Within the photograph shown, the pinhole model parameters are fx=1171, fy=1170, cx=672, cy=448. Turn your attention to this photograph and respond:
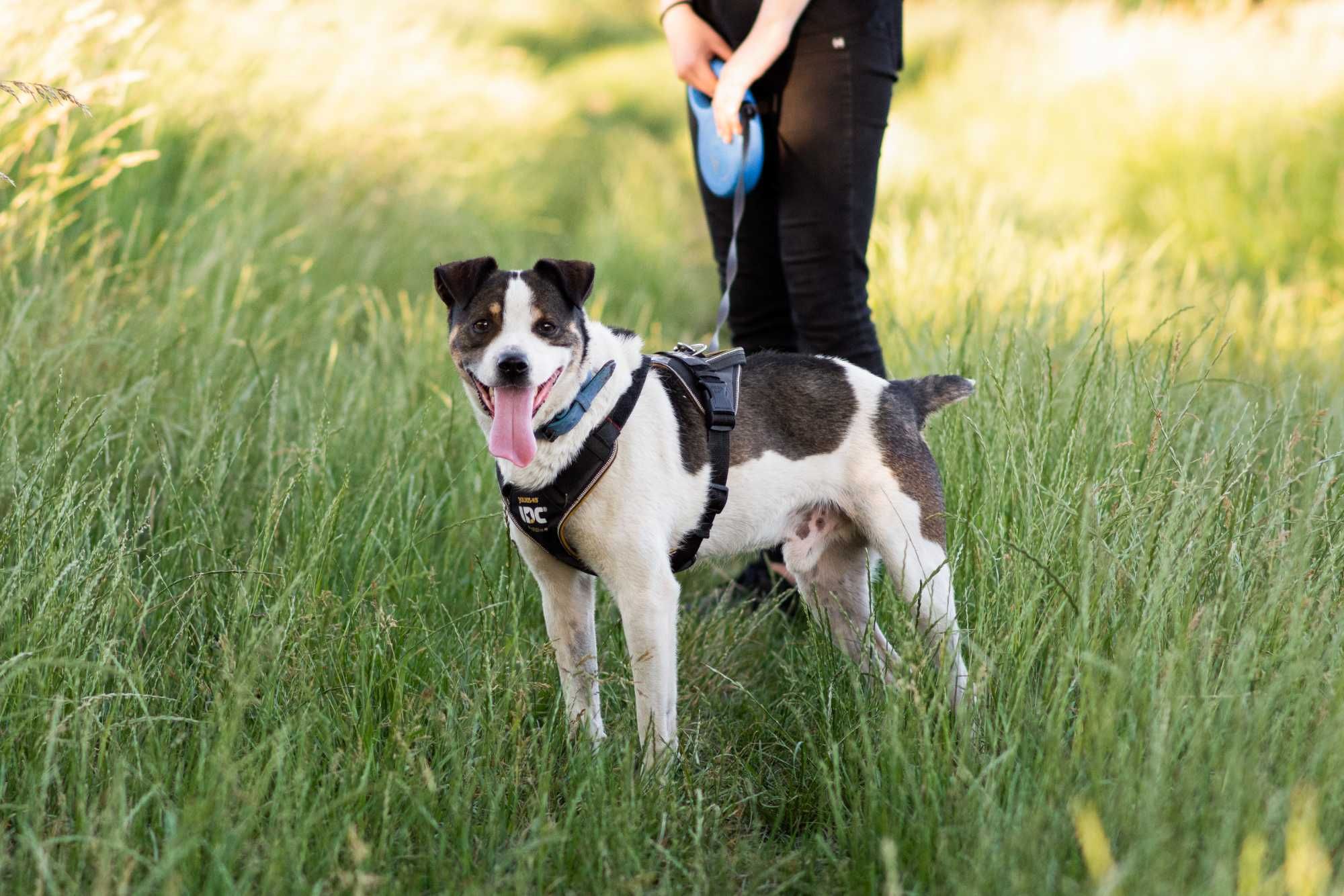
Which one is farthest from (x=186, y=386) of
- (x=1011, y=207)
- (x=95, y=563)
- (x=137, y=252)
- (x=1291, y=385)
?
(x=1011, y=207)

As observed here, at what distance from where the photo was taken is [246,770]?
7.54 ft

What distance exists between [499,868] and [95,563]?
1.27m

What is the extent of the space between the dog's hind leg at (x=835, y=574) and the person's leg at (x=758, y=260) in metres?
0.95

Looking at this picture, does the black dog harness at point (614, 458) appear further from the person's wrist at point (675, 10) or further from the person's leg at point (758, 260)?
the person's wrist at point (675, 10)

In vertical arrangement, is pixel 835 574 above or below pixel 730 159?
below

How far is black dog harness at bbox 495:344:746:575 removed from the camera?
2.62 m

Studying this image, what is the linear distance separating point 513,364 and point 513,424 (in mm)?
138

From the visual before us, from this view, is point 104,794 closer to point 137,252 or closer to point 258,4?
point 137,252

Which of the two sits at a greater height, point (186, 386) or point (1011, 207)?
point (1011, 207)

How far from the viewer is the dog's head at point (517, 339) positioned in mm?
2574

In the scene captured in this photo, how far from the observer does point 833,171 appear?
11.2ft

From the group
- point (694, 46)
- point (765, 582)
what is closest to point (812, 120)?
point (694, 46)

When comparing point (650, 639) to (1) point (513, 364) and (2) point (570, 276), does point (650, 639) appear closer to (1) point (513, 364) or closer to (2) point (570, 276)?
(1) point (513, 364)

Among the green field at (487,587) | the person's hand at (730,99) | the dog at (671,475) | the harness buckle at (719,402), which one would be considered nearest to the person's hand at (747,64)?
the person's hand at (730,99)
